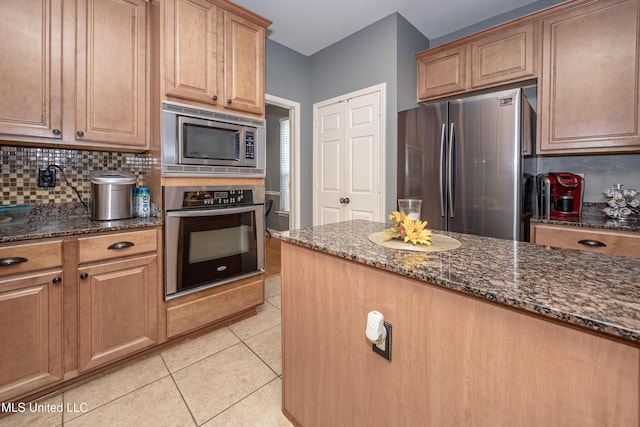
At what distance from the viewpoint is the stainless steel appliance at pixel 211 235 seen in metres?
1.91

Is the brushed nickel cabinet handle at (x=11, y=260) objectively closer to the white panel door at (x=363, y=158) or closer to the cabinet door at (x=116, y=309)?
the cabinet door at (x=116, y=309)

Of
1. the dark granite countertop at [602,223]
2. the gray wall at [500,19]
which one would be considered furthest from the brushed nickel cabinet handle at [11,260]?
the gray wall at [500,19]

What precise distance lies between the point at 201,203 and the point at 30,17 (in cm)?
138

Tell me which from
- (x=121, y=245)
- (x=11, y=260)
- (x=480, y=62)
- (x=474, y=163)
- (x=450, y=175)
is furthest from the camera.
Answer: (x=480, y=62)

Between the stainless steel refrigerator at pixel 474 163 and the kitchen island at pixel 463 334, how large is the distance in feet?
3.68

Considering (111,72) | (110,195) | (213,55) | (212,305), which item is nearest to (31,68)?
(111,72)

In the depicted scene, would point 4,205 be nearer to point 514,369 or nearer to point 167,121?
point 167,121

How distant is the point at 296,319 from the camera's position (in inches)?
49.8

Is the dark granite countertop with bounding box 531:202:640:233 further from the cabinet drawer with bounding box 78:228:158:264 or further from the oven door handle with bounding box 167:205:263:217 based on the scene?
the cabinet drawer with bounding box 78:228:158:264

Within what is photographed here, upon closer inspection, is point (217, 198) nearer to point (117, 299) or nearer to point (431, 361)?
point (117, 299)

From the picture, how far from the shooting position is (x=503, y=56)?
2.46 meters

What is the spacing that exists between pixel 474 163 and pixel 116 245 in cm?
253

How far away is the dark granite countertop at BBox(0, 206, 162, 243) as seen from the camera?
1415 millimetres

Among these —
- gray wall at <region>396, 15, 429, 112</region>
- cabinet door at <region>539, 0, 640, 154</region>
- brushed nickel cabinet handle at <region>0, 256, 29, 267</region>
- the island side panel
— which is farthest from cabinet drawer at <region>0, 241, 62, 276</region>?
cabinet door at <region>539, 0, 640, 154</region>
